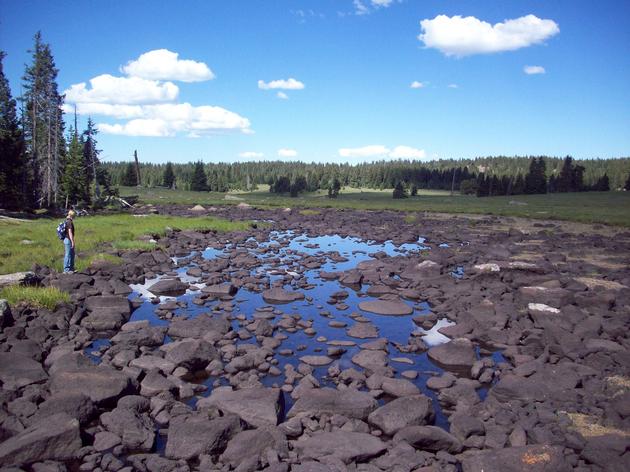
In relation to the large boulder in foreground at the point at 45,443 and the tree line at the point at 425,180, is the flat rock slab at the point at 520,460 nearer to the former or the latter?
the large boulder in foreground at the point at 45,443

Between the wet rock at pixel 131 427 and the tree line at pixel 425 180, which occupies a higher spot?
the tree line at pixel 425 180

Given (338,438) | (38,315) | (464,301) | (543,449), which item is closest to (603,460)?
(543,449)

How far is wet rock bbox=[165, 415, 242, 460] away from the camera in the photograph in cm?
862

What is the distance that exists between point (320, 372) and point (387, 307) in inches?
273

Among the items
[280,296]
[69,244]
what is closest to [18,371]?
[280,296]

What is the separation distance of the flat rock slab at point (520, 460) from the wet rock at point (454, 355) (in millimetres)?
4911

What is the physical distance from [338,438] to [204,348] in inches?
218

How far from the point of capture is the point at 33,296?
16.6 meters

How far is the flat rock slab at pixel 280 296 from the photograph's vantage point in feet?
65.9

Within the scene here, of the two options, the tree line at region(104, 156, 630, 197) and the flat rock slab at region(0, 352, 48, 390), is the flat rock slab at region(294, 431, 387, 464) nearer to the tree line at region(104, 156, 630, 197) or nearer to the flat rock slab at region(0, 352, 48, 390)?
the flat rock slab at region(0, 352, 48, 390)

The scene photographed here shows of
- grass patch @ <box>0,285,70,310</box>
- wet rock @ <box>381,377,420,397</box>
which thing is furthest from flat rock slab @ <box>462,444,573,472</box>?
grass patch @ <box>0,285,70,310</box>

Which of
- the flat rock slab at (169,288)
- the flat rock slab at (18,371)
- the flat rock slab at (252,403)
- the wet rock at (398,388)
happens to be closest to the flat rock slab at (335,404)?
the flat rock slab at (252,403)

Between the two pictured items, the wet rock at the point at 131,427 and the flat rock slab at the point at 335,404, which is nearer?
the wet rock at the point at 131,427

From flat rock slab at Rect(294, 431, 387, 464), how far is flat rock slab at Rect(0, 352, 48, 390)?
6759 millimetres
